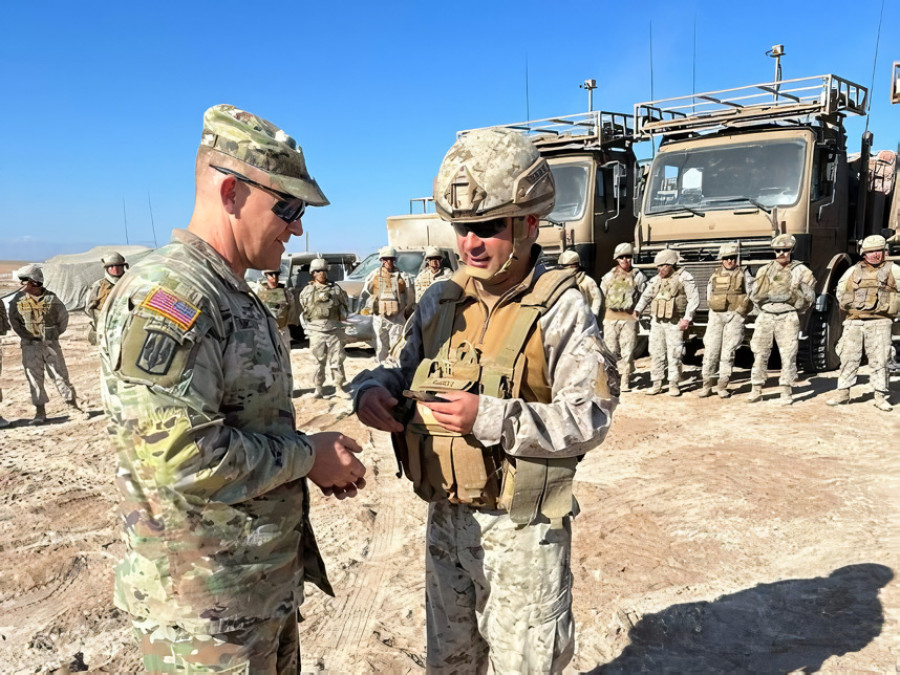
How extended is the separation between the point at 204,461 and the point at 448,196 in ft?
3.22

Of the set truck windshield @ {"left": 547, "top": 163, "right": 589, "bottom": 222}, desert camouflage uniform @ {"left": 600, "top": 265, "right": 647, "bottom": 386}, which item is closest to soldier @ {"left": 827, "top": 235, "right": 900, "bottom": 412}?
desert camouflage uniform @ {"left": 600, "top": 265, "right": 647, "bottom": 386}

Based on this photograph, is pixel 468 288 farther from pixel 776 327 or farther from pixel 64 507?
pixel 776 327

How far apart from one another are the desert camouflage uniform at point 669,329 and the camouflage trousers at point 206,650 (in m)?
7.34

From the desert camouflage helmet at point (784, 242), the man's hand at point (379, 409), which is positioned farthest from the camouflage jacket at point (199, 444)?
the desert camouflage helmet at point (784, 242)

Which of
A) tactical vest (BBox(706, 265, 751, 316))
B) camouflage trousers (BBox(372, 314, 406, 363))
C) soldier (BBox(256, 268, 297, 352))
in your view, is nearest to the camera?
tactical vest (BBox(706, 265, 751, 316))

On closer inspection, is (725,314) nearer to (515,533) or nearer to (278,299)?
(278,299)

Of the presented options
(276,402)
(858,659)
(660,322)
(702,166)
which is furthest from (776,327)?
(276,402)

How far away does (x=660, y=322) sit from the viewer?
8.36m

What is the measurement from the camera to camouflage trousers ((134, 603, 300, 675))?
1.51 metres

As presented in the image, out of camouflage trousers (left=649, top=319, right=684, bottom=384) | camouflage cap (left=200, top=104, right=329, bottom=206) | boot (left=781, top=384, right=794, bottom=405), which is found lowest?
boot (left=781, top=384, right=794, bottom=405)

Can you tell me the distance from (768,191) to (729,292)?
1402 millimetres

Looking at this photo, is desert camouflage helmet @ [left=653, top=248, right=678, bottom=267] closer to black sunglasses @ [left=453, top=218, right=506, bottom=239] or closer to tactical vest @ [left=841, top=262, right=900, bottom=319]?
tactical vest @ [left=841, top=262, right=900, bottom=319]

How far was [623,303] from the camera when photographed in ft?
28.0

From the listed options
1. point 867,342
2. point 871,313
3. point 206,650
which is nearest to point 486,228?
point 206,650
